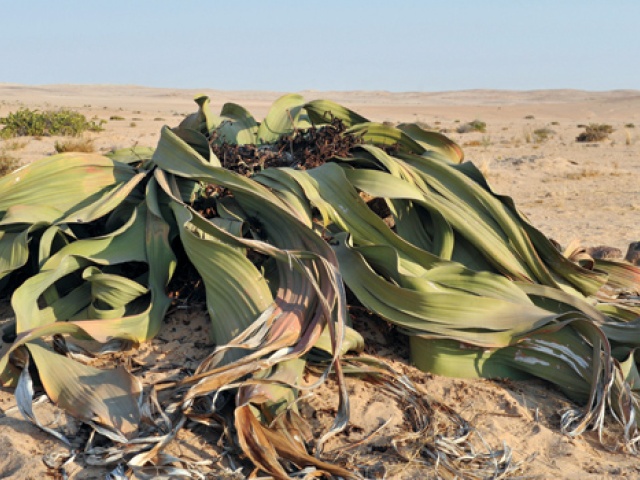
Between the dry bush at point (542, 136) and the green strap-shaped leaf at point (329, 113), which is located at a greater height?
the green strap-shaped leaf at point (329, 113)

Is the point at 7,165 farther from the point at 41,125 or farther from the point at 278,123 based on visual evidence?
the point at 41,125

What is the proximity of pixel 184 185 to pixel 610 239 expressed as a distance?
143 inches

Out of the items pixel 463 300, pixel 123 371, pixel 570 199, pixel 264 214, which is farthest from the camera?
pixel 570 199

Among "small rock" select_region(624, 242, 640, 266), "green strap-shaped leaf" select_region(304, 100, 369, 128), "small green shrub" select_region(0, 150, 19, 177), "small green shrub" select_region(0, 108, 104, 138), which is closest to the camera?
"green strap-shaped leaf" select_region(304, 100, 369, 128)

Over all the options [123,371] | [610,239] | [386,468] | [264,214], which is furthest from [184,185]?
[610,239]

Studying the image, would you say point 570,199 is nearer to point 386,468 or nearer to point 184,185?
point 184,185

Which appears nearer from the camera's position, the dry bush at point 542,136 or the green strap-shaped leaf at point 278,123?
the green strap-shaped leaf at point 278,123

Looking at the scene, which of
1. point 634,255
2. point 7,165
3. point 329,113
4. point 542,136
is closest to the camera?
point 329,113

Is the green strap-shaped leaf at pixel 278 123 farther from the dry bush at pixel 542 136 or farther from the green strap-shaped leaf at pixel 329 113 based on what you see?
the dry bush at pixel 542 136

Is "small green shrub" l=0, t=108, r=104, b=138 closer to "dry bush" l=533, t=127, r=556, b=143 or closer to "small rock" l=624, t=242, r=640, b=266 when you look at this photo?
"dry bush" l=533, t=127, r=556, b=143

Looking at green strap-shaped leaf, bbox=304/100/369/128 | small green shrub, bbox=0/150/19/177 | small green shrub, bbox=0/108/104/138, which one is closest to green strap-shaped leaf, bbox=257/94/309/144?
green strap-shaped leaf, bbox=304/100/369/128

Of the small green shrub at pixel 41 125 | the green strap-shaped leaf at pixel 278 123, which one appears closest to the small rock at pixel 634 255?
the green strap-shaped leaf at pixel 278 123

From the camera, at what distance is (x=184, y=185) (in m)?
2.77

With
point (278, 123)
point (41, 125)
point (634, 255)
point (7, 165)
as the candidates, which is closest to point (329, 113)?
point (278, 123)
